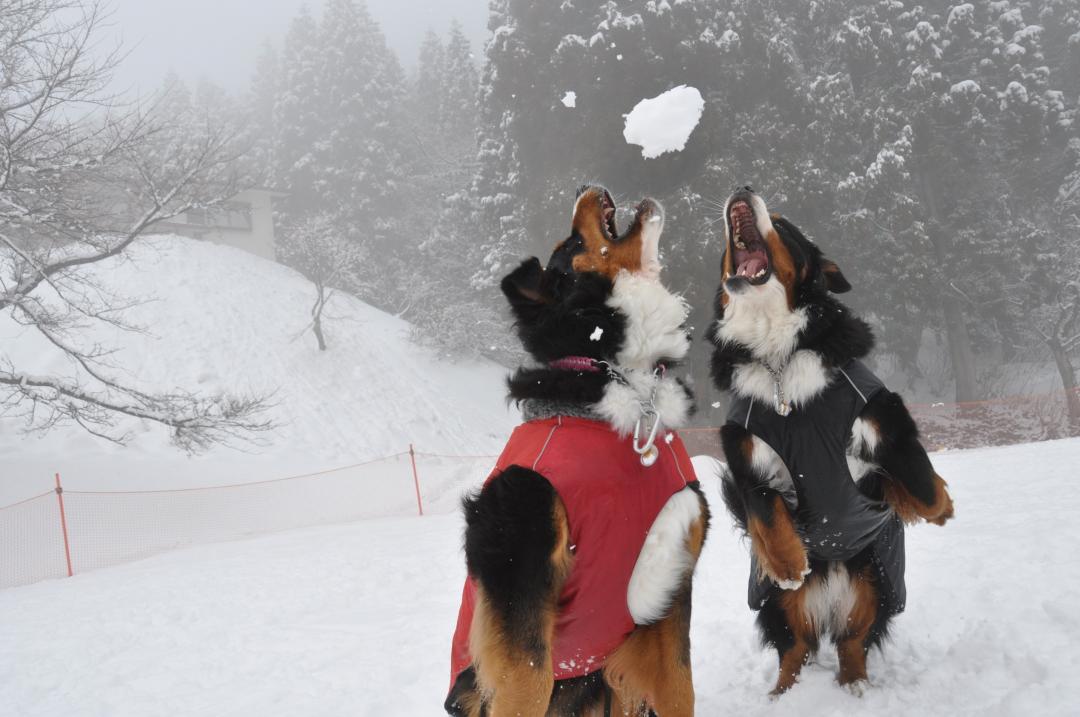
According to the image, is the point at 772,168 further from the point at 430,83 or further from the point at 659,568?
the point at 430,83

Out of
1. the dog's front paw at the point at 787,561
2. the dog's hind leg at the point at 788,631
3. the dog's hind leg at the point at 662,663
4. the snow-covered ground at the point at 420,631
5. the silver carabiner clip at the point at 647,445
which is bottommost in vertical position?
the snow-covered ground at the point at 420,631

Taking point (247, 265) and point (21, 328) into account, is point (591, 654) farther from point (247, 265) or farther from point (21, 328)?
point (247, 265)

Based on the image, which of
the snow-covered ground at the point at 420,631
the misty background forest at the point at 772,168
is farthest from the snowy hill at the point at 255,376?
the snow-covered ground at the point at 420,631

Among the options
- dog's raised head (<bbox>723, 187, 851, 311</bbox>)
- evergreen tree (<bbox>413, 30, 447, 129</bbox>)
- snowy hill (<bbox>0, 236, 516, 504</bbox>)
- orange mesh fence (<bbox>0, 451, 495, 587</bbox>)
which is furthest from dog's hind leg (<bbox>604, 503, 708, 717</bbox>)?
evergreen tree (<bbox>413, 30, 447, 129</bbox>)

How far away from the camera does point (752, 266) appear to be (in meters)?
2.83

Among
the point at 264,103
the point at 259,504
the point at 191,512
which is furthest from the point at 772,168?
the point at 264,103

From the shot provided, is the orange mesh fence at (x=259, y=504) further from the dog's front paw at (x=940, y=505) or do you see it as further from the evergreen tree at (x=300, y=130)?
the evergreen tree at (x=300, y=130)

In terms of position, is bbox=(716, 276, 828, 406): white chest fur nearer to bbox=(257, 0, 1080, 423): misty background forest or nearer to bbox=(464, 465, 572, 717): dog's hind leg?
bbox=(464, 465, 572, 717): dog's hind leg

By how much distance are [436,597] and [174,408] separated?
26.9 feet

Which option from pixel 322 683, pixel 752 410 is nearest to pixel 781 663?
pixel 752 410

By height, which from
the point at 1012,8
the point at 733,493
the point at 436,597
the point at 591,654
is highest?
the point at 1012,8

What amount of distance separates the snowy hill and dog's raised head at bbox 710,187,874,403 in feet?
42.1

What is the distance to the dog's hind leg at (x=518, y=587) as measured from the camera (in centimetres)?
193

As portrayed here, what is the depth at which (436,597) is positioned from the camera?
5941 mm
